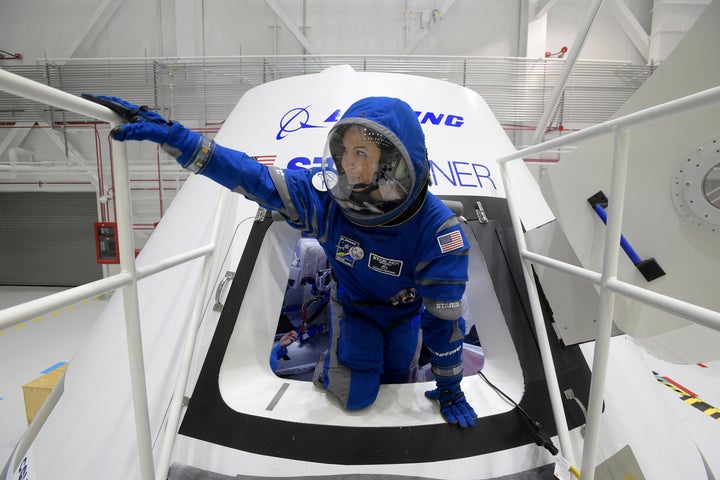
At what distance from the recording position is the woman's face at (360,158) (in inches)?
50.9

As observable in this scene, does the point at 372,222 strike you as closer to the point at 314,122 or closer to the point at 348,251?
the point at 348,251

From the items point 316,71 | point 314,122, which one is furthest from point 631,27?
point 314,122

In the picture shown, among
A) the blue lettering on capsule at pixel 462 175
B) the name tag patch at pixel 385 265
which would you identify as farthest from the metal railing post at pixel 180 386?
the blue lettering on capsule at pixel 462 175

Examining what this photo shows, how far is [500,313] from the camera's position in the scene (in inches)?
66.7

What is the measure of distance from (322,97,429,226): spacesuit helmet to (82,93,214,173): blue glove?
0.43 m

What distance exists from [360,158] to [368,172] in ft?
0.20

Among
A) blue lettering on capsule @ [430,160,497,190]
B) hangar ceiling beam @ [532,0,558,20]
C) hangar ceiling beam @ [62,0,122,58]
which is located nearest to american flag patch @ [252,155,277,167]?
blue lettering on capsule @ [430,160,497,190]

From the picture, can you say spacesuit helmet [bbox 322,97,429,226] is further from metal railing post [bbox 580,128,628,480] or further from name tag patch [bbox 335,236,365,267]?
metal railing post [bbox 580,128,628,480]

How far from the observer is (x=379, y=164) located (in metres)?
1.29

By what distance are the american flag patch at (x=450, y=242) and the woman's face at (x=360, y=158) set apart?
1.09ft

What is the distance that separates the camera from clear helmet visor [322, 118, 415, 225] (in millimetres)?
1276

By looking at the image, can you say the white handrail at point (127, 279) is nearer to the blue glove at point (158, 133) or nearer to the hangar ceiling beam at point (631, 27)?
the blue glove at point (158, 133)

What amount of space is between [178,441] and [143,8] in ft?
22.4

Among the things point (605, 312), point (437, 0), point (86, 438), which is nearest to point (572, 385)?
point (605, 312)
